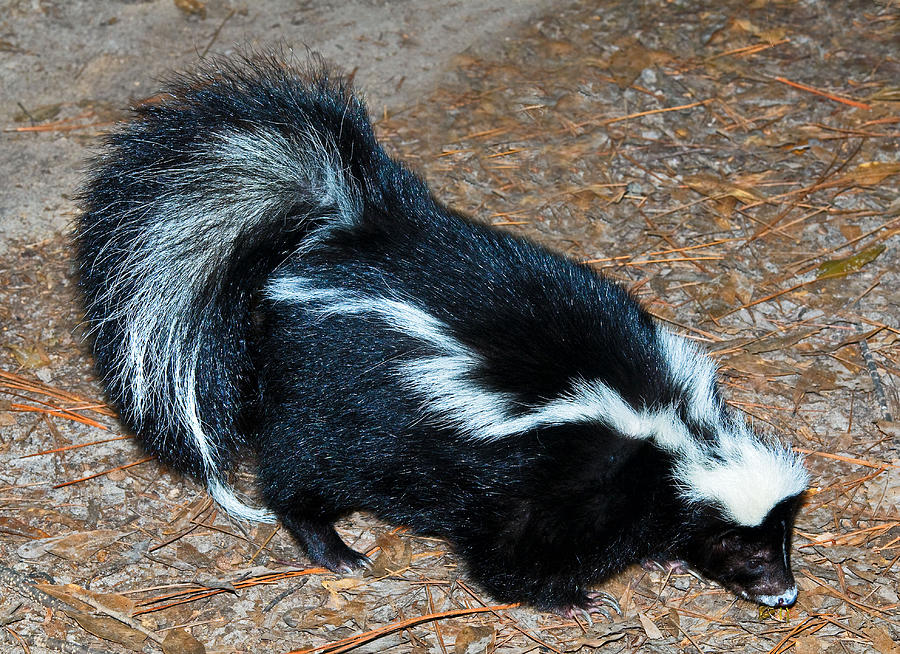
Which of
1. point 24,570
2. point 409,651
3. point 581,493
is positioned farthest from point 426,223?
point 24,570

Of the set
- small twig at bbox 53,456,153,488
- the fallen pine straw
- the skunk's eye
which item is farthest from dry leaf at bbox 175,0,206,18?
the skunk's eye

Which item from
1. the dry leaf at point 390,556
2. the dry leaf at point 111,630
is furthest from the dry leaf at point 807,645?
the dry leaf at point 111,630

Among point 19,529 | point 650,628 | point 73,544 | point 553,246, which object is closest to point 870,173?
point 553,246

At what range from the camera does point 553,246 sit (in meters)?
5.23

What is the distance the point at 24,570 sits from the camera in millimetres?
3820

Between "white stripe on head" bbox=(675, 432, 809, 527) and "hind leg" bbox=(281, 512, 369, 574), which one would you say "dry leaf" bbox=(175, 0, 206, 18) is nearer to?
"hind leg" bbox=(281, 512, 369, 574)

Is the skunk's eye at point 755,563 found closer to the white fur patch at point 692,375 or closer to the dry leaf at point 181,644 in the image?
the white fur patch at point 692,375

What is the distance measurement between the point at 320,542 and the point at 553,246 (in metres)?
1.99

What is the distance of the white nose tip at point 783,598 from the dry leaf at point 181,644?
1924 millimetres

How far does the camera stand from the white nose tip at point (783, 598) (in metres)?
3.71

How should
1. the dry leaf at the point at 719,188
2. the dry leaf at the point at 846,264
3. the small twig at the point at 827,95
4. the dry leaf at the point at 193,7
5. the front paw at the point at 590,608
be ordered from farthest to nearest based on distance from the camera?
the dry leaf at the point at 193,7 < the small twig at the point at 827,95 < the dry leaf at the point at 719,188 < the dry leaf at the point at 846,264 < the front paw at the point at 590,608

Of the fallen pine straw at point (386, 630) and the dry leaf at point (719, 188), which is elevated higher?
the dry leaf at point (719, 188)

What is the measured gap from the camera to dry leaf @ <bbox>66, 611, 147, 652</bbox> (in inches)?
144

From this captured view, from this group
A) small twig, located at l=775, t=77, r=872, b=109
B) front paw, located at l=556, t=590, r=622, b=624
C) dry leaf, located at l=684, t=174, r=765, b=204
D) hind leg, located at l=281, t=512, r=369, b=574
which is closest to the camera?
front paw, located at l=556, t=590, r=622, b=624
